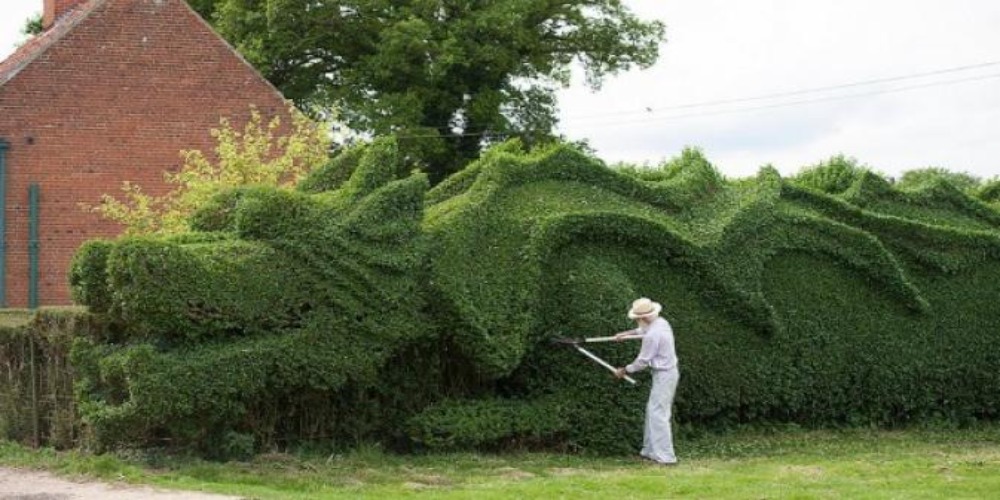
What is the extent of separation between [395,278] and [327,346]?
0.86 meters

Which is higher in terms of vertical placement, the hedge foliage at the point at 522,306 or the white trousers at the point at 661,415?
the hedge foliage at the point at 522,306

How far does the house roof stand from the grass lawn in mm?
14433

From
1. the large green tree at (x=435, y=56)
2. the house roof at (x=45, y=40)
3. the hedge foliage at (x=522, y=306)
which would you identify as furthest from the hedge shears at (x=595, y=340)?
the large green tree at (x=435, y=56)

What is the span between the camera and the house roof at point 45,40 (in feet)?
81.1

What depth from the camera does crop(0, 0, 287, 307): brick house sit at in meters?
24.5

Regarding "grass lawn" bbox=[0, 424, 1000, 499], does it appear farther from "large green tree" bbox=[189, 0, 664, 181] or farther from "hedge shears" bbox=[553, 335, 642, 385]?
"large green tree" bbox=[189, 0, 664, 181]

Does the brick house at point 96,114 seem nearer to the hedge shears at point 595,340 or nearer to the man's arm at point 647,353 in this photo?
the hedge shears at point 595,340

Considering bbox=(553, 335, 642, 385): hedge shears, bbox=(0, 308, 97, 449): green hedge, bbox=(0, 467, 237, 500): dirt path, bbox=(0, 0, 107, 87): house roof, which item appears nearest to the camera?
bbox=(0, 467, 237, 500): dirt path

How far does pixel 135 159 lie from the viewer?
83.0 feet

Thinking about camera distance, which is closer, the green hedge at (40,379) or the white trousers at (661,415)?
the green hedge at (40,379)

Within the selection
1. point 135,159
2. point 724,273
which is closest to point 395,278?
point 724,273

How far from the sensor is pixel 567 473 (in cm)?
1118

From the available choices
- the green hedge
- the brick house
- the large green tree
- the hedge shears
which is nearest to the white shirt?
the hedge shears

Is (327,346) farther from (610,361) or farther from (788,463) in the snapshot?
(788,463)
